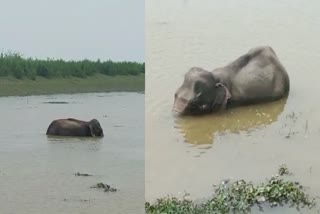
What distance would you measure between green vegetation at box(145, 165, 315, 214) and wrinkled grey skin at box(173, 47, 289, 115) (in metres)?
0.32

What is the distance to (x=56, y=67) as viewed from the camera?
349cm

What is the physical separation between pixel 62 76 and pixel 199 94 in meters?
0.54

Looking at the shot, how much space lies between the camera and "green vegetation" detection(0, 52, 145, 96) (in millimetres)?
3459

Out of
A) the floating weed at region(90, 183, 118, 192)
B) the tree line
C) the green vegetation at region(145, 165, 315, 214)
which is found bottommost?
the green vegetation at region(145, 165, 315, 214)

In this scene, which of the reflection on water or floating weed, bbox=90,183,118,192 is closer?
floating weed, bbox=90,183,118,192

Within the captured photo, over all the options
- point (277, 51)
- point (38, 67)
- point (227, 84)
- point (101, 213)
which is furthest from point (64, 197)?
point (277, 51)

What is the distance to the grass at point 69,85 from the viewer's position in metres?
3.46

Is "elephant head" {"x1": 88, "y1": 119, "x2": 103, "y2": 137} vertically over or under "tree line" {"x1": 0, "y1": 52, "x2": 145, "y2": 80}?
under

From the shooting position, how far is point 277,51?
3.50 meters

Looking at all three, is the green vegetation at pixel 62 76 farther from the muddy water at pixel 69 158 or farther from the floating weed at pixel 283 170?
the floating weed at pixel 283 170

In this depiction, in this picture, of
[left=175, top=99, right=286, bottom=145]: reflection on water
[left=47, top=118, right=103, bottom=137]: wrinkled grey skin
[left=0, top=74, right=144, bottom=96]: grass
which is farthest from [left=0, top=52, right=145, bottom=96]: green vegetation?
[left=175, top=99, right=286, bottom=145]: reflection on water

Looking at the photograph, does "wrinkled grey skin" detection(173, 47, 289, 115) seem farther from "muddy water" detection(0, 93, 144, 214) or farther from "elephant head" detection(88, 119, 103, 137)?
"elephant head" detection(88, 119, 103, 137)

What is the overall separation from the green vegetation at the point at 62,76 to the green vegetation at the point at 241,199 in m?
0.49

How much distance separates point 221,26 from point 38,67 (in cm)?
73
